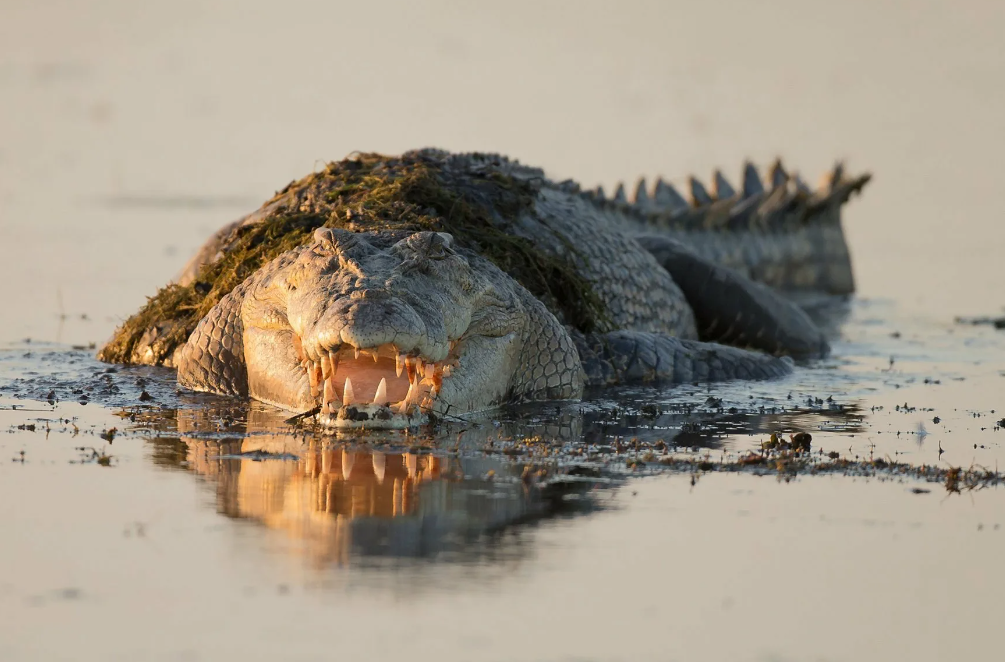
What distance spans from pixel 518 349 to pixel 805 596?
4.45 meters

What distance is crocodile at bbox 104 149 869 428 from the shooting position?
8.03 metres

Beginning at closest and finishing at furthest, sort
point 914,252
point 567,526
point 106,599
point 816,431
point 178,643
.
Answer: point 178,643 < point 106,599 < point 567,526 < point 816,431 < point 914,252

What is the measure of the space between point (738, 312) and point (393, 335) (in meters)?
A: 6.07

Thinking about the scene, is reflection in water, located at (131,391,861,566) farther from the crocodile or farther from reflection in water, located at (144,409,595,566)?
the crocodile

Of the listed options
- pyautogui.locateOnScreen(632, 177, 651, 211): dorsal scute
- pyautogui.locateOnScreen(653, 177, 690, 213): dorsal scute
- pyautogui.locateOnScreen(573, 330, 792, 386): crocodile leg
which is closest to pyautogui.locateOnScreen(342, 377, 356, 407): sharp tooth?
pyautogui.locateOnScreen(573, 330, 792, 386): crocodile leg

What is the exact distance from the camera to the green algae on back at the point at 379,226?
1002cm

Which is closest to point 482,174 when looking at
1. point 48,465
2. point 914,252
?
point 48,465

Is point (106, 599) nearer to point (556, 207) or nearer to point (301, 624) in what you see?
point (301, 624)

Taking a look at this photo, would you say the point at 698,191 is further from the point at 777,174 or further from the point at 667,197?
the point at 777,174

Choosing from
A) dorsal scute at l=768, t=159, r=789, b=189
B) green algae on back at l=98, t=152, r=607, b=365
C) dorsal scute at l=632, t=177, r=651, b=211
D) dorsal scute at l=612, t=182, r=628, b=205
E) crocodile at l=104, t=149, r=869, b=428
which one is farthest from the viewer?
dorsal scute at l=768, t=159, r=789, b=189

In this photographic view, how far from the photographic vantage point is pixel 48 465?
6629 millimetres

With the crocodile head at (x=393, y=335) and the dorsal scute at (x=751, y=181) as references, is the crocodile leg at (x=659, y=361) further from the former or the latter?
the dorsal scute at (x=751, y=181)

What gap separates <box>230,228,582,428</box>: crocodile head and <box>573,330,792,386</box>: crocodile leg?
66 cm

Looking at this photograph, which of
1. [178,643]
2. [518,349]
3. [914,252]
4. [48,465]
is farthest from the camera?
[914,252]
